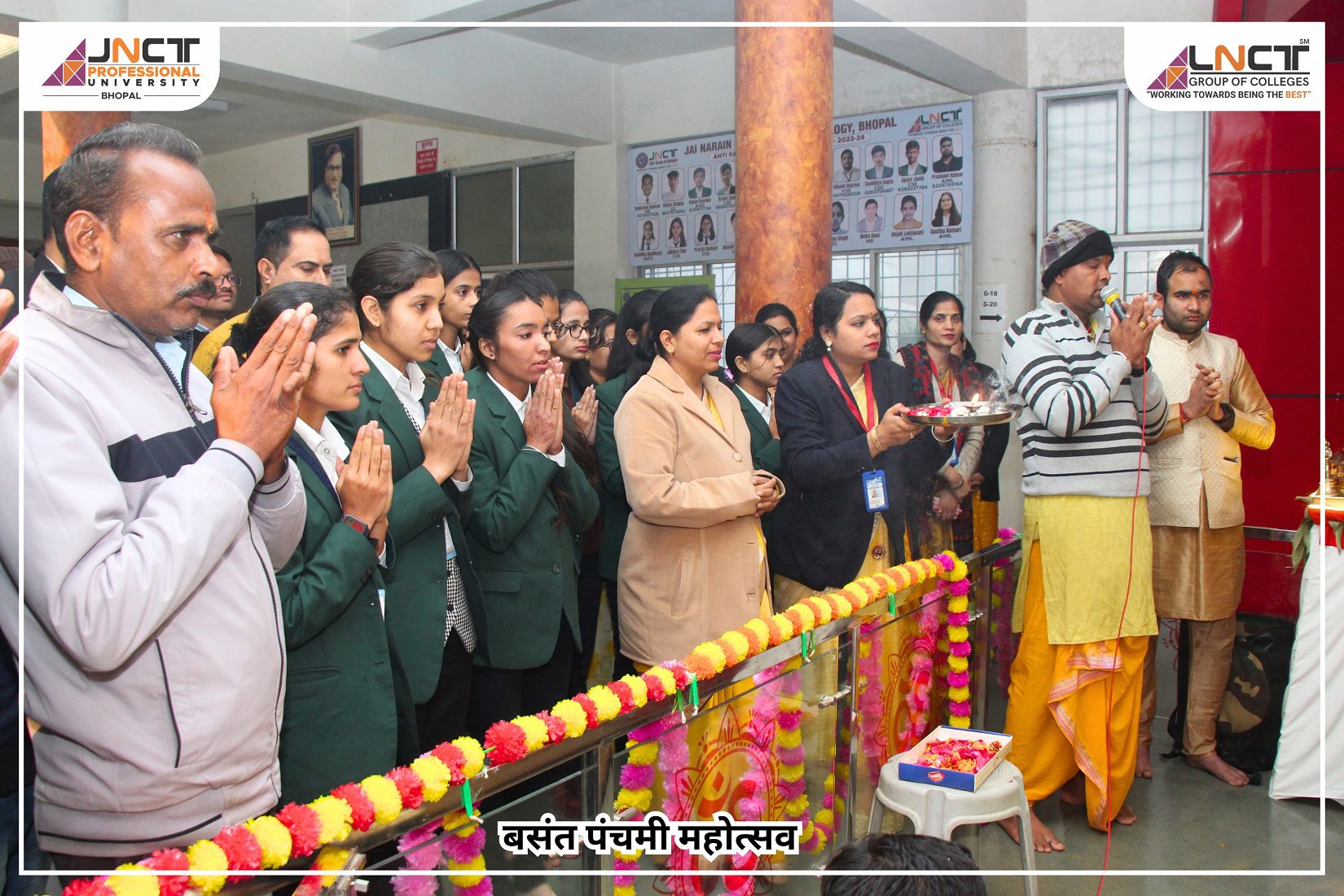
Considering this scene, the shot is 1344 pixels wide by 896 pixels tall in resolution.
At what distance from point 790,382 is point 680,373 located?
486mm

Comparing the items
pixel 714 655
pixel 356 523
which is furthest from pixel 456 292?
pixel 714 655

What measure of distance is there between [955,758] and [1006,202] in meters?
5.27

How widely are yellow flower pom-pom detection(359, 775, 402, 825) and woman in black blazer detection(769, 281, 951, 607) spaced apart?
1.90 m

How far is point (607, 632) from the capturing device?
3.81 metres

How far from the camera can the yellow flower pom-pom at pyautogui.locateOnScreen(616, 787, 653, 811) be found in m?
2.05

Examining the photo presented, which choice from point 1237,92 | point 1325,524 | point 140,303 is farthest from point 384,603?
point 1325,524

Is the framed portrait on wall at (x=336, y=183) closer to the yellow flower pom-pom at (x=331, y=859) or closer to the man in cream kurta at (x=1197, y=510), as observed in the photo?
the man in cream kurta at (x=1197, y=510)

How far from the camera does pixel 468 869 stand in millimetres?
1691

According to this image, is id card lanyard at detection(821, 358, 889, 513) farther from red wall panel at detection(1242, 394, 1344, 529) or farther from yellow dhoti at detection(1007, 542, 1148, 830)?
red wall panel at detection(1242, 394, 1344, 529)

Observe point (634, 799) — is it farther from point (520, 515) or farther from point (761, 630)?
point (520, 515)

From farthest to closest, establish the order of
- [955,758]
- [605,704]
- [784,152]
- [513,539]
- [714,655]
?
1. [784,152]
2. [513,539]
3. [955,758]
4. [714,655]
5. [605,704]

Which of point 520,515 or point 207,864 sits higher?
point 520,515

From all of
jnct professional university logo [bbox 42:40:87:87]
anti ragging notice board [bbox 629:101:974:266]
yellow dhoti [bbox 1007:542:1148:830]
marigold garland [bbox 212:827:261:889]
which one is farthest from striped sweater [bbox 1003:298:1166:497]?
anti ragging notice board [bbox 629:101:974:266]

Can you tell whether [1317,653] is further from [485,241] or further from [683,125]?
[485,241]
